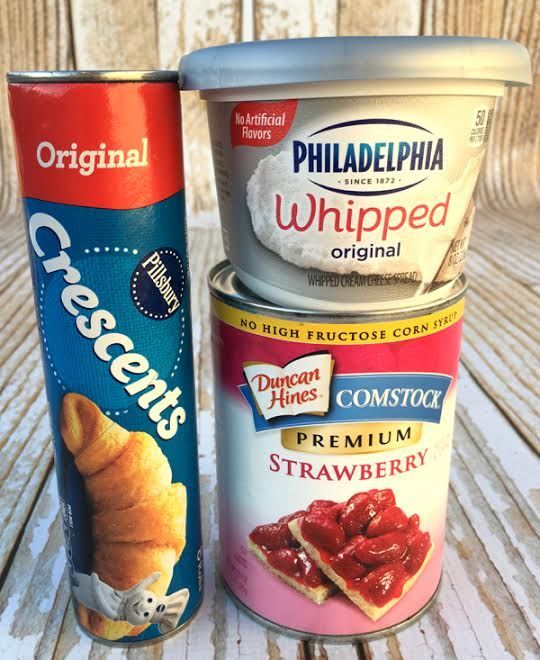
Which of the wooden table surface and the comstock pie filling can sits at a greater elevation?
the comstock pie filling can

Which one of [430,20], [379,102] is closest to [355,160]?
[379,102]

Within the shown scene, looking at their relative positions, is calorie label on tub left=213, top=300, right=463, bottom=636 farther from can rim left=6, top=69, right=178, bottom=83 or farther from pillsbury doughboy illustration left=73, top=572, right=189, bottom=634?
can rim left=6, top=69, right=178, bottom=83

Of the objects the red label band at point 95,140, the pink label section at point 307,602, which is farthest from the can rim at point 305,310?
the pink label section at point 307,602

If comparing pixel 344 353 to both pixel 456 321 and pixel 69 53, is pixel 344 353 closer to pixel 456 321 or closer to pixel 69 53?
pixel 456 321

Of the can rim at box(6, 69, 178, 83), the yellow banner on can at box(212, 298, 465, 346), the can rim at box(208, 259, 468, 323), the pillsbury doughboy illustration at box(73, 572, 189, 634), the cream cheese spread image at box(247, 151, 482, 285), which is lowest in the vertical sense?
the pillsbury doughboy illustration at box(73, 572, 189, 634)

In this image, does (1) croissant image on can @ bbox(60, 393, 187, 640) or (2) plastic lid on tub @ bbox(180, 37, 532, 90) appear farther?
(1) croissant image on can @ bbox(60, 393, 187, 640)

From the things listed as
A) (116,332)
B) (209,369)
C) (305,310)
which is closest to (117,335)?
(116,332)

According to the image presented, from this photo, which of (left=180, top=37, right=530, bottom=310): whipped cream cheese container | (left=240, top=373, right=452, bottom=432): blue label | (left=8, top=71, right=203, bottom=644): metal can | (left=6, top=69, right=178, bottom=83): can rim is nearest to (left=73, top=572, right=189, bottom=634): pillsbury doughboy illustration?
(left=8, top=71, right=203, bottom=644): metal can
